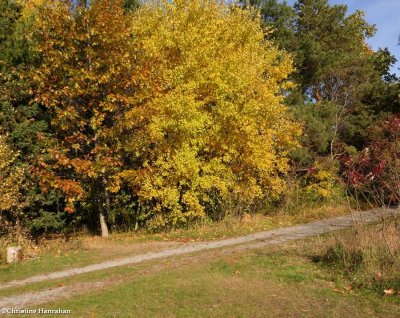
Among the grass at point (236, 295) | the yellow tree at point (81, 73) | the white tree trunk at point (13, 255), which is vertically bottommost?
the grass at point (236, 295)

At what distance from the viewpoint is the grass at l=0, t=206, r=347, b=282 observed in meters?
10.9

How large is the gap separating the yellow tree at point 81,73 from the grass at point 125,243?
1.47 m

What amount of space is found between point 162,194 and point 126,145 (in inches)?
81.6

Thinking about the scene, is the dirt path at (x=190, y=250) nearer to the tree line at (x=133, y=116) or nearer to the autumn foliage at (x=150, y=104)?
the tree line at (x=133, y=116)

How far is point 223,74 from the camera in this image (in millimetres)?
14750

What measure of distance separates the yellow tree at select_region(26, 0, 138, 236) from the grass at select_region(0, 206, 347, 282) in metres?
1.47

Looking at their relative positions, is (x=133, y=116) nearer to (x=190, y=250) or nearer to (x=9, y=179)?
(x=9, y=179)

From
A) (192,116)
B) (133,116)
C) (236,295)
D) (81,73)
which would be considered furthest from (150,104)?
(236,295)

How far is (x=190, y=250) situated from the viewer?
1209cm

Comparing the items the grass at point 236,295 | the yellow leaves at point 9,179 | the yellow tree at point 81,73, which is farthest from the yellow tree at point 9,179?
the grass at point 236,295

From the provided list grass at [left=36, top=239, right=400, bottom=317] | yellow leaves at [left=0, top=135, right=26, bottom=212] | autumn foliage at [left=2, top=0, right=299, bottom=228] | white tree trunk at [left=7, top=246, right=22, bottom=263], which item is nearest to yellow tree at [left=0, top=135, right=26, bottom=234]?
yellow leaves at [left=0, top=135, right=26, bottom=212]

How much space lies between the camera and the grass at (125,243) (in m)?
10.9

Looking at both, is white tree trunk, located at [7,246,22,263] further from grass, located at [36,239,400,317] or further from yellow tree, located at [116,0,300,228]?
yellow tree, located at [116,0,300,228]

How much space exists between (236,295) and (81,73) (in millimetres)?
9262
